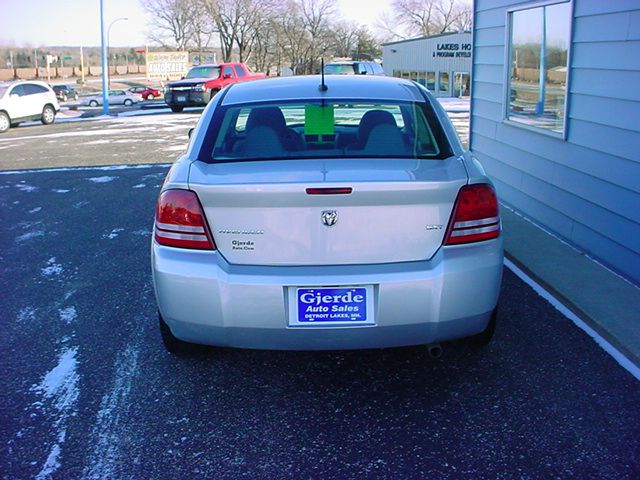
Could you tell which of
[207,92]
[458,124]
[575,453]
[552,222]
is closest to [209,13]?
[207,92]

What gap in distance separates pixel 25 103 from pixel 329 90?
20.9 metres

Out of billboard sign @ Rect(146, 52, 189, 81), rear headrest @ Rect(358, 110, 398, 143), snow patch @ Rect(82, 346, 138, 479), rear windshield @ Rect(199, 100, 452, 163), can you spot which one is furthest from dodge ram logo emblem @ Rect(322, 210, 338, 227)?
billboard sign @ Rect(146, 52, 189, 81)

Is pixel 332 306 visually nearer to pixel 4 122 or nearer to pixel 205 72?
pixel 4 122

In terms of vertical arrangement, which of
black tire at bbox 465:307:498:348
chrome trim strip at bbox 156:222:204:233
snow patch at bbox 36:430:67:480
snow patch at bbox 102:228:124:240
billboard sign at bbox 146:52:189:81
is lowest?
snow patch at bbox 36:430:67:480

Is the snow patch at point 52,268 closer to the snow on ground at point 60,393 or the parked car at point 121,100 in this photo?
A: the snow on ground at point 60,393

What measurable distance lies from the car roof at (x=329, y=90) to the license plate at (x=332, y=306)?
1.37 m

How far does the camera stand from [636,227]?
520 centimetres

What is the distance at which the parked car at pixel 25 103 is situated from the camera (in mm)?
21531

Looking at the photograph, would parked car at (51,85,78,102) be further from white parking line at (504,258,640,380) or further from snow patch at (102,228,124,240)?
white parking line at (504,258,640,380)

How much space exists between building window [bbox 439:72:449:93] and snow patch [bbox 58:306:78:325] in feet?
130

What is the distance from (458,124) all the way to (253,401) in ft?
58.0

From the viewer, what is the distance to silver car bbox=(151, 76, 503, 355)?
311 centimetres

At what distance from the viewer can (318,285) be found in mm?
3086

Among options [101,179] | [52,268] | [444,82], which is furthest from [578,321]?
[444,82]
